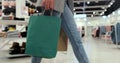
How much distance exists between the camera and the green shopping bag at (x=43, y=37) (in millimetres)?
1810

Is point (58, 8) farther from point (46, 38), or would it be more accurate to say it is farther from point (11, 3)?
point (11, 3)

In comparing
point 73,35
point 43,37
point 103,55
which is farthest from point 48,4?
point 103,55

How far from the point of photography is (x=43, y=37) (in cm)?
183

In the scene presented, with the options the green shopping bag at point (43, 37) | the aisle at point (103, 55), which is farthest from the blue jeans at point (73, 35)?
the aisle at point (103, 55)

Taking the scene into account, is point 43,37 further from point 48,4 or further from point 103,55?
point 103,55

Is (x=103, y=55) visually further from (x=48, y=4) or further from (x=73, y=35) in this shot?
(x=48, y=4)

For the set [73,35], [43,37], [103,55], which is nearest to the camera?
[43,37]

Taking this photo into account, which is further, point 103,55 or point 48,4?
point 103,55

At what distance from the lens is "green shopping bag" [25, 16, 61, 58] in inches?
71.2

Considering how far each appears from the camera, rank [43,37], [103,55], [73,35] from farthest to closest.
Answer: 1. [103,55]
2. [73,35]
3. [43,37]

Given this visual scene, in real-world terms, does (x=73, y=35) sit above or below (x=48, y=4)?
below

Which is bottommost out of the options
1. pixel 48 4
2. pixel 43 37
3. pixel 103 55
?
pixel 103 55

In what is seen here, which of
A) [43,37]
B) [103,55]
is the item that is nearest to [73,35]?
[43,37]

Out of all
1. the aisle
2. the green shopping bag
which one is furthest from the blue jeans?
the aisle
